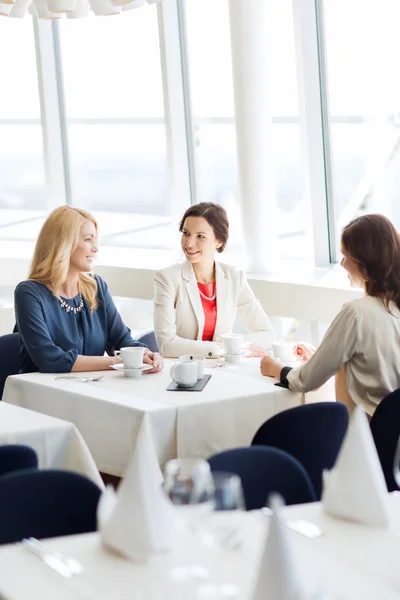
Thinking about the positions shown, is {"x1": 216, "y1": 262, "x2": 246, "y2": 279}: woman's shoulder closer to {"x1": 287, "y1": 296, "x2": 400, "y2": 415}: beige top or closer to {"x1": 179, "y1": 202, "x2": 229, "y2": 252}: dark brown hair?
{"x1": 179, "y1": 202, "x2": 229, "y2": 252}: dark brown hair

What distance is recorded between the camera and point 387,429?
3.18m

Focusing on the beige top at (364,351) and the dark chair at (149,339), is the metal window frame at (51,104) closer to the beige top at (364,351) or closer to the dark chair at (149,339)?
the dark chair at (149,339)

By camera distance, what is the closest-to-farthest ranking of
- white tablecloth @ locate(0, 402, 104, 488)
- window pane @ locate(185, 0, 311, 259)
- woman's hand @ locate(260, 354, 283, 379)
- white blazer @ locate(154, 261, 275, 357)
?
white tablecloth @ locate(0, 402, 104, 488) < woman's hand @ locate(260, 354, 283, 379) < white blazer @ locate(154, 261, 275, 357) < window pane @ locate(185, 0, 311, 259)

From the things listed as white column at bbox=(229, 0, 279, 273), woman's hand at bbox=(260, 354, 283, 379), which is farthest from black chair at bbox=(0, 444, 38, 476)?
white column at bbox=(229, 0, 279, 273)

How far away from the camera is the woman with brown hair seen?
3.39 metres

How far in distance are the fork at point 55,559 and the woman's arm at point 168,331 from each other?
2.31 m

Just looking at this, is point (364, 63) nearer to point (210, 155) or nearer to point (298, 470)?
point (210, 155)

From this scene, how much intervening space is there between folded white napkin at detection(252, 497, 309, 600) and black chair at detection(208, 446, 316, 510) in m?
0.72

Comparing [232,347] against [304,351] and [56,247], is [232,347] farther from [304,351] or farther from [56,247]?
[56,247]

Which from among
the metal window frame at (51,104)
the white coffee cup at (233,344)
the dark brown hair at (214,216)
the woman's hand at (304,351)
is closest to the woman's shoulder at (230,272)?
the dark brown hair at (214,216)

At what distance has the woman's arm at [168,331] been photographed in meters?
4.39

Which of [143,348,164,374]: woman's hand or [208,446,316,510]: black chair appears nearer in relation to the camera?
[208,446,316,510]: black chair

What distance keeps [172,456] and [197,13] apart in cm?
404

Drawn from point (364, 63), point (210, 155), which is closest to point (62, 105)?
point (210, 155)
